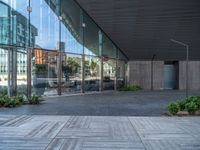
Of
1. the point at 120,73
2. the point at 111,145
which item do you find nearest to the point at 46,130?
the point at 111,145

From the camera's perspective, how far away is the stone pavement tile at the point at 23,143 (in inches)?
226

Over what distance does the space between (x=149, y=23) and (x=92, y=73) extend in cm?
522

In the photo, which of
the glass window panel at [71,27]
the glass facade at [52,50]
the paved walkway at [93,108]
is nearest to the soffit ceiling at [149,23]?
the glass window panel at [71,27]

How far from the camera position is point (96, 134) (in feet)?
22.8

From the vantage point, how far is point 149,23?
19.2m

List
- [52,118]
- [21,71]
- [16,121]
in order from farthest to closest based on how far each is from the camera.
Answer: [21,71] < [52,118] < [16,121]

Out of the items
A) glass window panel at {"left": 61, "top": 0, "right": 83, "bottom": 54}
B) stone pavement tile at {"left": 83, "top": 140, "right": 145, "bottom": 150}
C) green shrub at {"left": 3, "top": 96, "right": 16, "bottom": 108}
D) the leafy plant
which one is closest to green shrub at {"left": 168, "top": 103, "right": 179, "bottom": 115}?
stone pavement tile at {"left": 83, "top": 140, "right": 145, "bottom": 150}

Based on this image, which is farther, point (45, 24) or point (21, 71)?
point (45, 24)

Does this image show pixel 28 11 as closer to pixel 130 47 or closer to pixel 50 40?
pixel 50 40

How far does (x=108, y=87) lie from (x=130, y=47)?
11.5 feet

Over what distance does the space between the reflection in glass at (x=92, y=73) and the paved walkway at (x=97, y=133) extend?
11.2 m

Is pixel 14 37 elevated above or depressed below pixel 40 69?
above

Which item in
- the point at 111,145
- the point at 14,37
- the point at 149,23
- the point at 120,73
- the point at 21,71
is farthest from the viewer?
the point at 120,73

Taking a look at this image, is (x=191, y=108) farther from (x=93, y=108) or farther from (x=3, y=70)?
(x=3, y=70)
